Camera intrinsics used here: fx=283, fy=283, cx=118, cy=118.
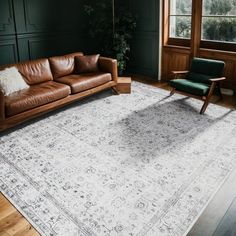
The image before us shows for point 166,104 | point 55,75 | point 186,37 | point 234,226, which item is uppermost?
point 186,37

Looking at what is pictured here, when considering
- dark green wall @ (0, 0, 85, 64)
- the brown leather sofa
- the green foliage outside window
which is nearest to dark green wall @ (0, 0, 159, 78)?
dark green wall @ (0, 0, 85, 64)

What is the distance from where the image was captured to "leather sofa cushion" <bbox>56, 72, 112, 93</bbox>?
4.08 meters

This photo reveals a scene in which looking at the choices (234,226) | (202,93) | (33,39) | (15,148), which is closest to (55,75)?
(33,39)

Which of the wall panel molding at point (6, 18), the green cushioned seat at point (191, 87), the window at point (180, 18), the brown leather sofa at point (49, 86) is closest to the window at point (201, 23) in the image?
the window at point (180, 18)

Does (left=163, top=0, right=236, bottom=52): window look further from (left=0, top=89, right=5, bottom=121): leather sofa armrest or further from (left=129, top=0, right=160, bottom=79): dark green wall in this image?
(left=0, top=89, right=5, bottom=121): leather sofa armrest

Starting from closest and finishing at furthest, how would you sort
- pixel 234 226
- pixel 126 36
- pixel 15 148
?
pixel 234 226, pixel 15 148, pixel 126 36

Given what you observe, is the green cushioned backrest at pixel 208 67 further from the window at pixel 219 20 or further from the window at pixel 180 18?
the window at pixel 180 18

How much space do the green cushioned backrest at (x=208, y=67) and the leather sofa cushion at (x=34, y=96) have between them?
199 centimetres

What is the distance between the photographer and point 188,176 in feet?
8.46

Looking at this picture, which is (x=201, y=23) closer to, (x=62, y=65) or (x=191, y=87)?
(x=191, y=87)

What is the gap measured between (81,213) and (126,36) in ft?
13.1

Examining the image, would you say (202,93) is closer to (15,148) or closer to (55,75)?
(55,75)

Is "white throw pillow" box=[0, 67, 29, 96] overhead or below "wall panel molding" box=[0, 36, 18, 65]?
below

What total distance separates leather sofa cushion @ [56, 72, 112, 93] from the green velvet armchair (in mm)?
1064
